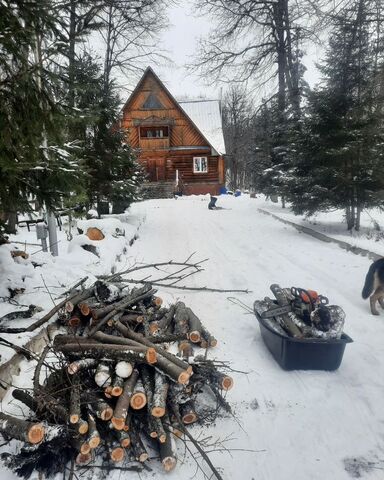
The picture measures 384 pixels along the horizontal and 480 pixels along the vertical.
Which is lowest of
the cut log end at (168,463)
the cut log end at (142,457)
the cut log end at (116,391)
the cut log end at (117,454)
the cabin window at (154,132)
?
the cut log end at (168,463)

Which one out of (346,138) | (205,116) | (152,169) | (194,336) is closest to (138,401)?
(194,336)

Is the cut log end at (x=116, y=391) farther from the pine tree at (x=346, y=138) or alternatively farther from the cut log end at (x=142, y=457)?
the pine tree at (x=346, y=138)

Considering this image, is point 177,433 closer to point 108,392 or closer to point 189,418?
point 189,418

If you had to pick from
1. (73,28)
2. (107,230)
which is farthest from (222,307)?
(73,28)

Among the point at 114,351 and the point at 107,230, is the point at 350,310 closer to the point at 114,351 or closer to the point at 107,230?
the point at 114,351

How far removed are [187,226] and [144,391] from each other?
12337mm

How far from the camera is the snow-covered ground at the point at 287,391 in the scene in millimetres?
2965

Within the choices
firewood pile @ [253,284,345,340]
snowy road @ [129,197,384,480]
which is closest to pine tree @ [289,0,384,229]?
snowy road @ [129,197,384,480]

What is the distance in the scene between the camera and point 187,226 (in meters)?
15.4

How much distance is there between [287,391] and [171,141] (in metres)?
32.8

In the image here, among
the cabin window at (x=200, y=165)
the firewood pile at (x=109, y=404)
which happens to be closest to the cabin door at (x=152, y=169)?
the cabin window at (x=200, y=165)

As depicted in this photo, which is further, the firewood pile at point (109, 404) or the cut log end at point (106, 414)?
the cut log end at point (106, 414)

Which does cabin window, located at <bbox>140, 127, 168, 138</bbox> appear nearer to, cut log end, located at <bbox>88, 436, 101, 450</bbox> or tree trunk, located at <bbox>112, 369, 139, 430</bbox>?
tree trunk, located at <bbox>112, 369, 139, 430</bbox>

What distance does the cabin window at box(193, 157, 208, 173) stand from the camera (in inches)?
1364
